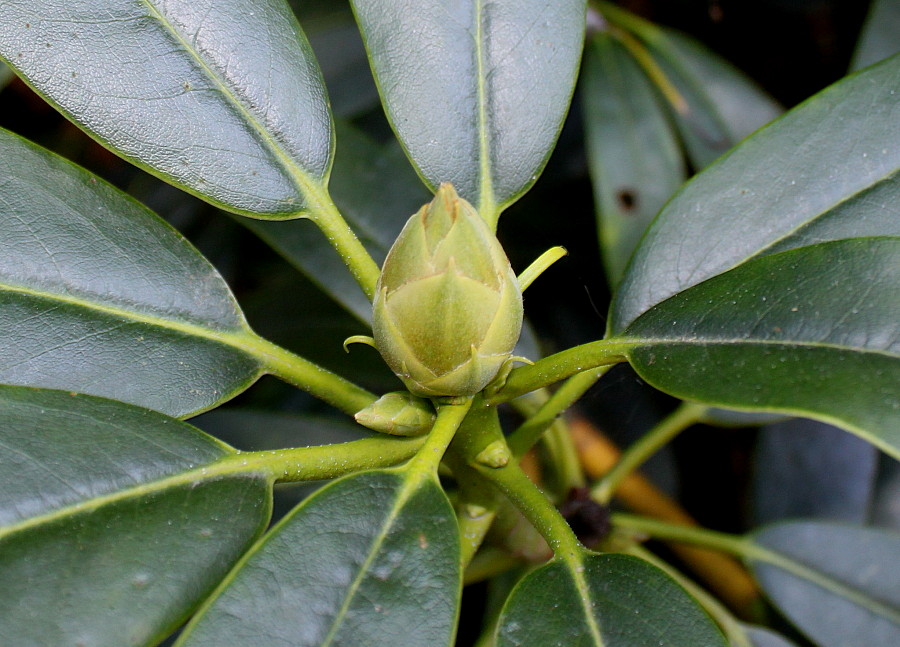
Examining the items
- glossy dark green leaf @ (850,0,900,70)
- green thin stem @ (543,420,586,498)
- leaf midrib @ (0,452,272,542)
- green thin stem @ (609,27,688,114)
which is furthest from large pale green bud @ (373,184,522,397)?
Result: green thin stem @ (609,27,688,114)

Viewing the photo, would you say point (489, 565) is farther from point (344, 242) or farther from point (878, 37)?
point (878, 37)

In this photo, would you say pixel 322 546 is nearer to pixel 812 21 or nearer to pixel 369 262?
pixel 369 262

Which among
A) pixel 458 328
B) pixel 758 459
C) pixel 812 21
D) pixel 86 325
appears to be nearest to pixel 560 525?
pixel 458 328

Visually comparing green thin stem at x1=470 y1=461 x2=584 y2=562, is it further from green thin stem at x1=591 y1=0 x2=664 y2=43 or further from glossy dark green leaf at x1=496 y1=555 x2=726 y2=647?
green thin stem at x1=591 y1=0 x2=664 y2=43

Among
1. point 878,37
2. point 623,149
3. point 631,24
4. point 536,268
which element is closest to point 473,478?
point 536,268

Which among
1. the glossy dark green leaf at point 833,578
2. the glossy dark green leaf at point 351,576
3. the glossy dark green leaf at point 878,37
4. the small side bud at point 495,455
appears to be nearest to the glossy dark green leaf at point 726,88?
the glossy dark green leaf at point 878,37

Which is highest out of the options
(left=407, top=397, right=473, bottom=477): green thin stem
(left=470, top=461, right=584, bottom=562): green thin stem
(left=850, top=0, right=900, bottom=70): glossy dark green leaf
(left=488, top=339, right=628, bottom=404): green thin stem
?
(left=850, top=0, right=900, bottom=70): glossy dark green leaf

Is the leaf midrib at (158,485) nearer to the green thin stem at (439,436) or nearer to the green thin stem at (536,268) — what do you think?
the green thin stem at (439,436)
